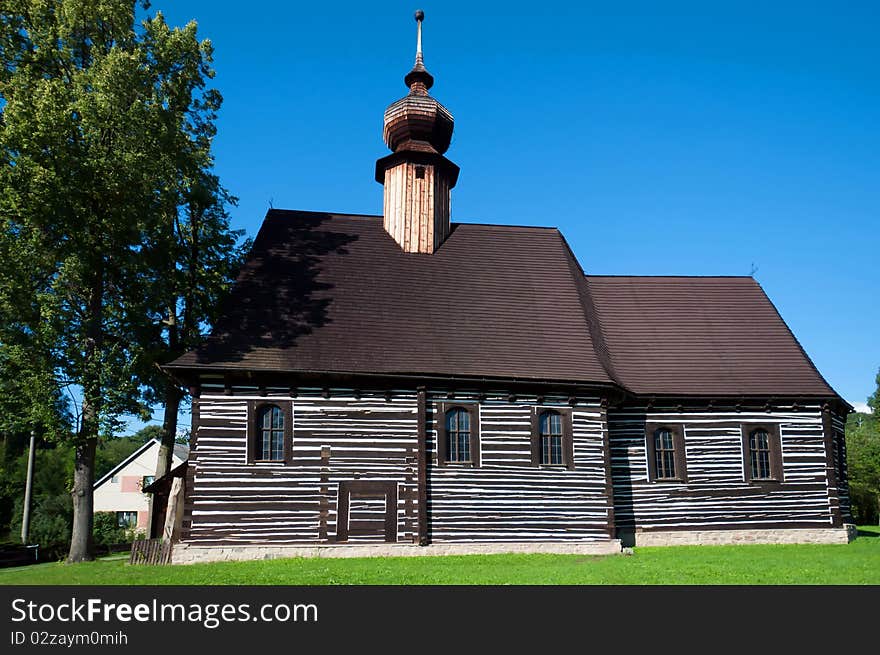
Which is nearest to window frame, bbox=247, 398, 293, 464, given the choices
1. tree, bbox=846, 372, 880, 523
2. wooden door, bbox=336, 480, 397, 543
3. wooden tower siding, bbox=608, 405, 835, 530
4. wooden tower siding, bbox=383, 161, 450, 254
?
wooden door, bbox=336, 480, 397, 543

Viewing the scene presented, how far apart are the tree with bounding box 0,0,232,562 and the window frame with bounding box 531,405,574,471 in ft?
39.1

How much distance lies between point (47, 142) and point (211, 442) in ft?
30.9

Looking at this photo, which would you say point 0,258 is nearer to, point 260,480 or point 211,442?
point 211,442

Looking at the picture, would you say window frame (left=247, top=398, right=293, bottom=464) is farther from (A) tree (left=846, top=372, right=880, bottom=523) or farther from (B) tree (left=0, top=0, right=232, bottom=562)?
(A) tree (left=846, top=372, right=880, bottom=523)

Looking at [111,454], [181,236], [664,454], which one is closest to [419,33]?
[181,236]

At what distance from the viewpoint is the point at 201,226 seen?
26297 millimetres

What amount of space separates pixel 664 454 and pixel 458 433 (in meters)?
7.14

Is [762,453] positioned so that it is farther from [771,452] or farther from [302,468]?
[302,468]

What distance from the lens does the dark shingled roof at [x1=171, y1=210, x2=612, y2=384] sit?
67.7ft

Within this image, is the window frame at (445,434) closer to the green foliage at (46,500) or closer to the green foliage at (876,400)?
the green foliage at (46,500)

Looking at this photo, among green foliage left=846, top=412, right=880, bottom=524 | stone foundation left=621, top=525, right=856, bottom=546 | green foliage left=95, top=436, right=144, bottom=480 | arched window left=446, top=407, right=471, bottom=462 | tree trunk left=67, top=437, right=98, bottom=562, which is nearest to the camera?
arched window left=446, top=407, right=471, bottom=462

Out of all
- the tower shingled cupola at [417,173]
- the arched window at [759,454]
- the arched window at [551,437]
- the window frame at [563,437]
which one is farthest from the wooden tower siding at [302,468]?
the arched window at [759,454]

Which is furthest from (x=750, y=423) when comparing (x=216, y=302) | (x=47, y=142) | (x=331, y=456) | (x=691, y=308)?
(x=47, y=142)

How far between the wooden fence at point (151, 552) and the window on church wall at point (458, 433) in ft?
25.4
